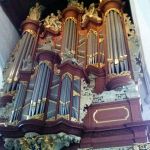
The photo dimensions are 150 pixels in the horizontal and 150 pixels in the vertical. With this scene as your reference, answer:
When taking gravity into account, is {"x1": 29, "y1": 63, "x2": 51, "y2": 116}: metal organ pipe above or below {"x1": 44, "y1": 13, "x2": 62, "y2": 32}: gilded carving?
below

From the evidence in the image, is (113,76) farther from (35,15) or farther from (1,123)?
(35,15)

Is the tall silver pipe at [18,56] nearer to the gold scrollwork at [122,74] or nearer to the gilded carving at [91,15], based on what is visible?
the gilded carving at [91,15]

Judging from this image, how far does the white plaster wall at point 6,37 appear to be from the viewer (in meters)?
7.93

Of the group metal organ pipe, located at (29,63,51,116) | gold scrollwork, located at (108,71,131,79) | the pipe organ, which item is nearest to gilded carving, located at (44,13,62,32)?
the pipe organ

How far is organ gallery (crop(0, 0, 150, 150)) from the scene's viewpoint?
496 cm

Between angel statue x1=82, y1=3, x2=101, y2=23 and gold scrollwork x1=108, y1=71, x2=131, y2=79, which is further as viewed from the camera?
angel statue x1=82, y1=3, x2=101, y2=23

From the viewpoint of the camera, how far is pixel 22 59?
291 inches

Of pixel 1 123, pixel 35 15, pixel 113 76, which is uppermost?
pixel 35 15

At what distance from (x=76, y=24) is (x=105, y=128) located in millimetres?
3692

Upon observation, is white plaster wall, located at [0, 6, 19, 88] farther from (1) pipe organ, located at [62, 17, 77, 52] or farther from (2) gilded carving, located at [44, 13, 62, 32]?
(1) pipe organ, located at [62, 17, 77, 52]

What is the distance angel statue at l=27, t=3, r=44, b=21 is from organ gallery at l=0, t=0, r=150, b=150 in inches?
44.1

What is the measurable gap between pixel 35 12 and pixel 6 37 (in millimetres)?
1058

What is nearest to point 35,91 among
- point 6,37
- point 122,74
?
point 122,74

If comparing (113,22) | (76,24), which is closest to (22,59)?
(76,24)
